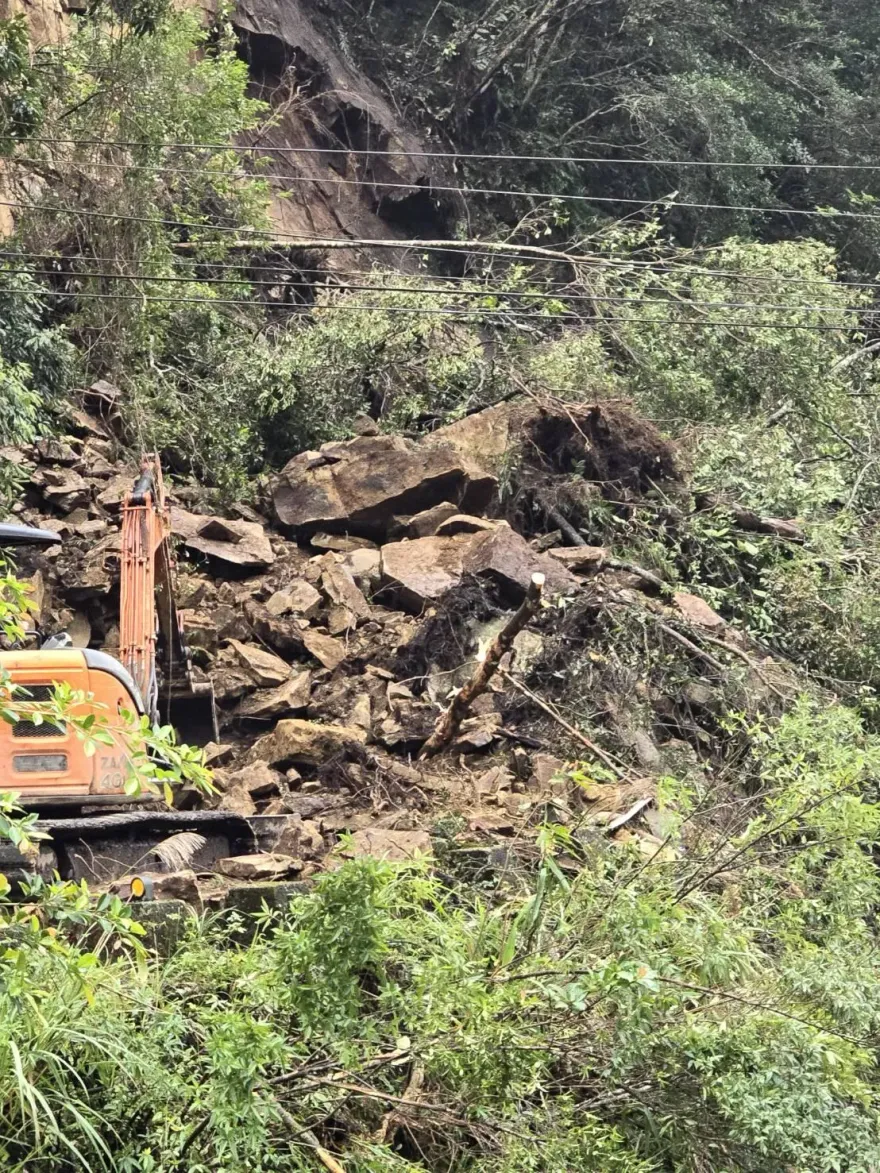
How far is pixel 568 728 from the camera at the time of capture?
9.27m

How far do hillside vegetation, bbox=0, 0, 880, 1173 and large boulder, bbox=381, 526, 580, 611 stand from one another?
956mm

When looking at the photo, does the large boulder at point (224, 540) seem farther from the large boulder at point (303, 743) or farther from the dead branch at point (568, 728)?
the dead branch at point (568, 728)

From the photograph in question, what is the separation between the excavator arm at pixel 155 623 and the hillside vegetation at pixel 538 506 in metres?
2.37

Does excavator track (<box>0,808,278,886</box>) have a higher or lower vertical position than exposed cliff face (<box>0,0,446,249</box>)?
lower

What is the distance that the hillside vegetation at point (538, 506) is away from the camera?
4898 mm

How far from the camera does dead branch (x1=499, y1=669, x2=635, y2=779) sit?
29.6ft

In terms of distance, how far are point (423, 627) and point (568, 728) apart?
2152 millimetres

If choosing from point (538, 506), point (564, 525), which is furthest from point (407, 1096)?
point (538, 506)

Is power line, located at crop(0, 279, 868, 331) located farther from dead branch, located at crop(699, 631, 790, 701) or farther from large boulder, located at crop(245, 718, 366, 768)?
large boulder, located at crop(245, 718, 366, 768)

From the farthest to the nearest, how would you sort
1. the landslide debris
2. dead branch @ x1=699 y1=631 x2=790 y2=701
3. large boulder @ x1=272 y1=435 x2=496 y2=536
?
large boulder @ x1=272 y1=435 x2=496 y2=536 → dead branch @ x1=699 y1=631 x2=790 y2=701 → the landslide debris

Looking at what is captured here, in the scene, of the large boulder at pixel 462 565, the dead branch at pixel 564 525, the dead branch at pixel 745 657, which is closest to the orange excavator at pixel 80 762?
the large boulder at pixel 462 565

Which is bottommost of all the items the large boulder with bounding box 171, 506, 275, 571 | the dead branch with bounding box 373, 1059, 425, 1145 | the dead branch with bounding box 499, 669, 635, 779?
the large boulder with bounding box 171, 506, 275, 571

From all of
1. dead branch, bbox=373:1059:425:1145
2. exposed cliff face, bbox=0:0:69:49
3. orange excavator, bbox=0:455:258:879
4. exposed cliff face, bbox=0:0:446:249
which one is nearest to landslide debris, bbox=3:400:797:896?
orange excavator, bbox=0:455:258:879

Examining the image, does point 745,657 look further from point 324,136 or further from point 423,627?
point 324,136
